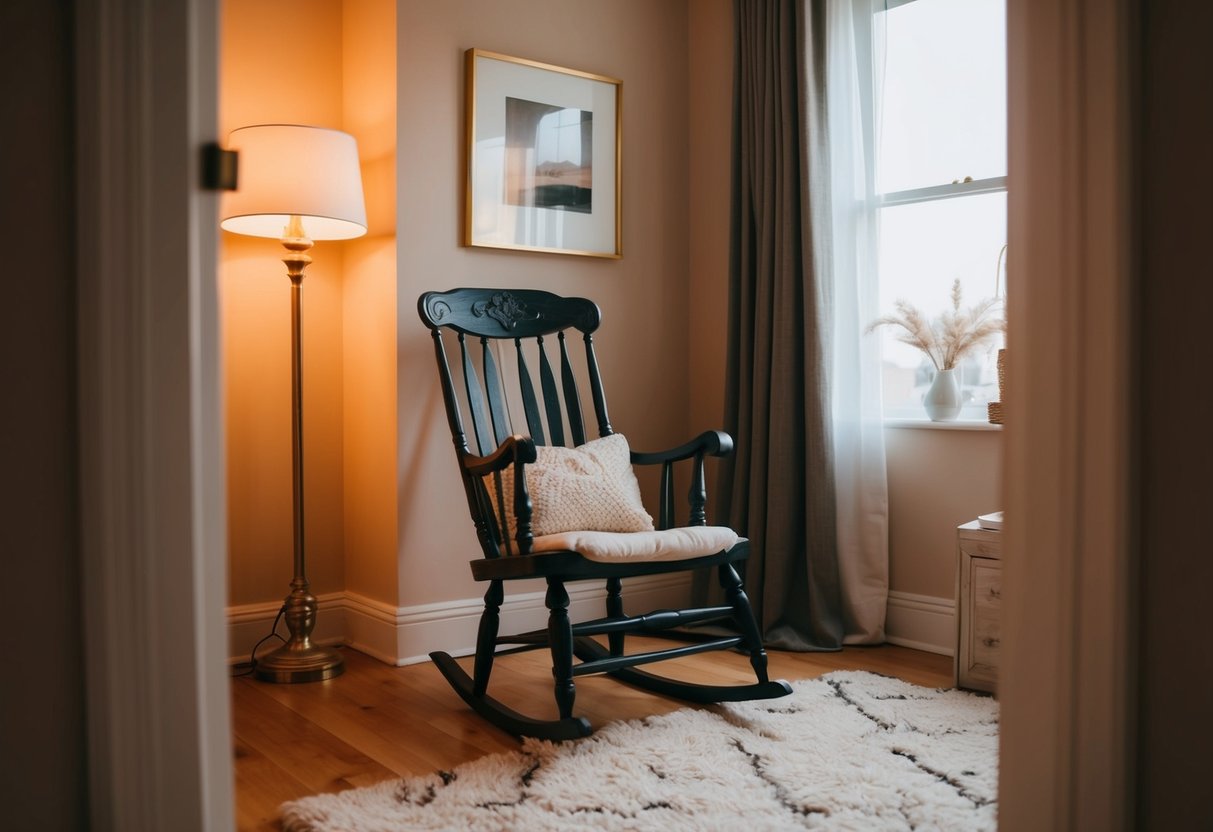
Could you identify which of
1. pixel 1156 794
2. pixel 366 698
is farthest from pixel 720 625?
pixel 1156 794

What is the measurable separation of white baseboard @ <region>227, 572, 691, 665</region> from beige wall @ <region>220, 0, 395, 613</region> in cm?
5

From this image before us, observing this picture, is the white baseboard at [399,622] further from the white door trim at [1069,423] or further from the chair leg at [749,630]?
the white door trim at [1069,423]

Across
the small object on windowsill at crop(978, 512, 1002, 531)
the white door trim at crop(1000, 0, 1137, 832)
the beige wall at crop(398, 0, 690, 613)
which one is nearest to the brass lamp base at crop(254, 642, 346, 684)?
the beige wall at crop(398, 0, 690, 613)

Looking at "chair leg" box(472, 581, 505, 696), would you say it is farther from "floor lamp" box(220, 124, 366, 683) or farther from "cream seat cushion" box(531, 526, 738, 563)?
"floor lamp" box(220, 124, 366, 683)

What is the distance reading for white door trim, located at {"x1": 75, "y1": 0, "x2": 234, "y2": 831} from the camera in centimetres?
88

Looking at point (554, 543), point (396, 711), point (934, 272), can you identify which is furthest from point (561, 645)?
point (934, 272)

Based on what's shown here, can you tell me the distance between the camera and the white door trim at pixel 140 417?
0.88 m

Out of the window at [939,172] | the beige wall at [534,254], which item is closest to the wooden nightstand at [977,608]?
the window at [939,172]

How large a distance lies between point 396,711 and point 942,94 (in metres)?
2.42

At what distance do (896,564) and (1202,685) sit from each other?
2.18 meters

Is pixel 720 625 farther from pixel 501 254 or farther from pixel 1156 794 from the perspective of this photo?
pixel 1156 794

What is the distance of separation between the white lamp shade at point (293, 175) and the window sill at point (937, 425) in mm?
1744

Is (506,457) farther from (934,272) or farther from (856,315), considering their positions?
(934,272)

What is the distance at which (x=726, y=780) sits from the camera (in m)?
1.91
